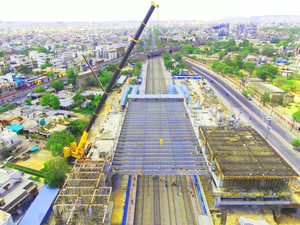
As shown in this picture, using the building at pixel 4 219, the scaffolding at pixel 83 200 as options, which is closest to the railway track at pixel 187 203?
the scaffolding at pixel 83 200

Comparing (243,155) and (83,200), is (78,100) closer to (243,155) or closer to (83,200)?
(83,200)

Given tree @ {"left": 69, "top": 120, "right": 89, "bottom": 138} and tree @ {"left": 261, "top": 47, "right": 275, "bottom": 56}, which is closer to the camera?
tree @ {"left": 69, "top": 120, "right": 89, "bottom": 138}

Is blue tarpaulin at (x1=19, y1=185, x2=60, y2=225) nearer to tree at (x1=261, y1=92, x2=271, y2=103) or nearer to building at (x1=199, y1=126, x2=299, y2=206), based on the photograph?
building at (x1=199, y1=126, x2=299, y2=206)

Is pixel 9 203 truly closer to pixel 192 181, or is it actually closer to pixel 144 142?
pixel 144 142

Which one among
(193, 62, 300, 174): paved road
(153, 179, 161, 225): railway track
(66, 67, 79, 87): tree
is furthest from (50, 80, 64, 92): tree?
(193, 62, 300, 174): paved road

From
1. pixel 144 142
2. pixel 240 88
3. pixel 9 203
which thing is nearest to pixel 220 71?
pixel 240 88

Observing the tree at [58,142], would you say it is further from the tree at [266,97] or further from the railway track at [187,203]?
the tree at [266,97]

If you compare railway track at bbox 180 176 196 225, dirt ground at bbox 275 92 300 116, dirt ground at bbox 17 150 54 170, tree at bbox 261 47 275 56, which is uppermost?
tree at bbox 261 47 275 56

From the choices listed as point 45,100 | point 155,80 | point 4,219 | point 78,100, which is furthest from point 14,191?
point 155,80
